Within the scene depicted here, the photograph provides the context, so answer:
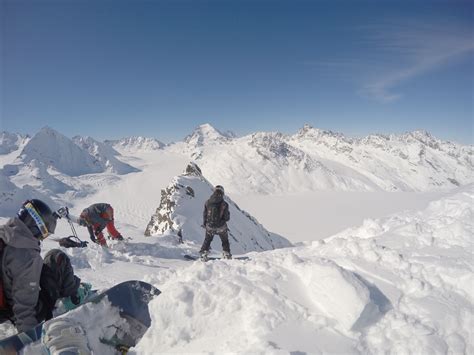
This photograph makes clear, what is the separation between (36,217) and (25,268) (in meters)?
0.61

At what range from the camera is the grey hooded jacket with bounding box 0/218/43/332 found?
3.41 metres

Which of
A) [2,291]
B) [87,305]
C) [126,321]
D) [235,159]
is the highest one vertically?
[235,159]

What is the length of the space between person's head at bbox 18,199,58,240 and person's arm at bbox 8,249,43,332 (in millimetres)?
327

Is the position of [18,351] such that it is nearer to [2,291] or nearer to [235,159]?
[2,291]

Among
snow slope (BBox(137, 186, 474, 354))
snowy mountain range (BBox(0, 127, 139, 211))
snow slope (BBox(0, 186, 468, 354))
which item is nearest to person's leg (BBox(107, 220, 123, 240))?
snow slope (BBox(0, 186, 468, 354))

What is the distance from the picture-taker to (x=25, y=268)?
346cm

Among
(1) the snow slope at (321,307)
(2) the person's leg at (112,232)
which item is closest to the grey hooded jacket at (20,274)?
(1) the snow slope at (321,307)

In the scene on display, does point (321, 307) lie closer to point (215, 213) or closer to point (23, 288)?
point (23, 288)

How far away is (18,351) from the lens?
3.14m

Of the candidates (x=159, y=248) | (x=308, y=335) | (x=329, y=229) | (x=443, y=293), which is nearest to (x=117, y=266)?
(x=159, y=248)

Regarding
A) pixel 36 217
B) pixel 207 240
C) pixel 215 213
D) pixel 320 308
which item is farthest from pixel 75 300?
pixel 207 240

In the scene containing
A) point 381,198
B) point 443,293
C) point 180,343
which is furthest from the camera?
point 381,198

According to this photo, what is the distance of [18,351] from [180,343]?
184cm

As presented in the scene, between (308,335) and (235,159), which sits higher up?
(235,159)
